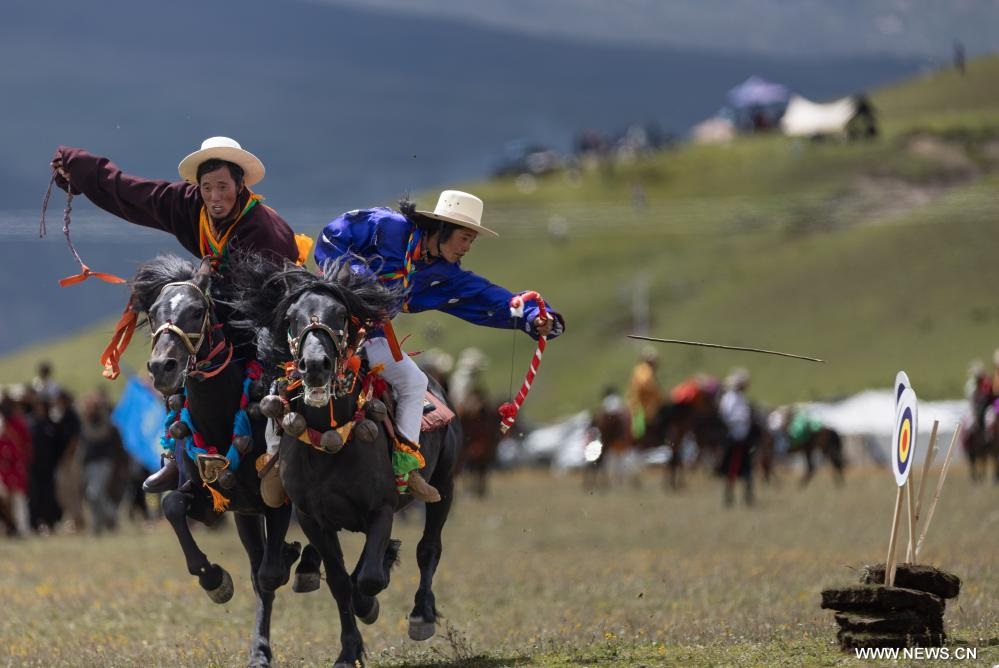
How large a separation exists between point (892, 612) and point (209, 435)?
343cm

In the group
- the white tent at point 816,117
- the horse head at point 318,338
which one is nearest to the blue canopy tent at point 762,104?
the white tent at point 816,117

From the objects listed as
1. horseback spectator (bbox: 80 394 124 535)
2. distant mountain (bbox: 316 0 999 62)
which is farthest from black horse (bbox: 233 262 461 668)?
horseback spectator (bbox: 80 394 124 535)

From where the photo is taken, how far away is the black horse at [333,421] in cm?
798

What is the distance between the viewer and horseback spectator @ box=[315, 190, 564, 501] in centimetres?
891

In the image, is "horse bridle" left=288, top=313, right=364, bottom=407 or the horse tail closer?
"horse bridle" left=288, top=313, right=364, bottom=407

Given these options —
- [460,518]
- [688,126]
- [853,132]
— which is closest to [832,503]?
[460,518]

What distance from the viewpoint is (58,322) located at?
136m

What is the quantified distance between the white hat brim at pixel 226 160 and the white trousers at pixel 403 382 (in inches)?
42.9

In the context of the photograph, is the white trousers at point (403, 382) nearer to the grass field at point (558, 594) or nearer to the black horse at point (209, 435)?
the black horse at point (209, 435)

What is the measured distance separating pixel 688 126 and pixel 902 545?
18294 cm

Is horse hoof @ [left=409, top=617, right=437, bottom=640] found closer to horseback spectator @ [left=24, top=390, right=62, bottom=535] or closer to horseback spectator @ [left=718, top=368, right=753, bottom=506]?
horseback spectator @ [left=24, top=390, right=62, bottom=535]

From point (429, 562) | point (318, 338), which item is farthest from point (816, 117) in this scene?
point (318, 338)

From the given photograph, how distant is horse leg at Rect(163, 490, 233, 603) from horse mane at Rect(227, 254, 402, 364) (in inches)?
Result: 39.6

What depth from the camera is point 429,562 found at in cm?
964
